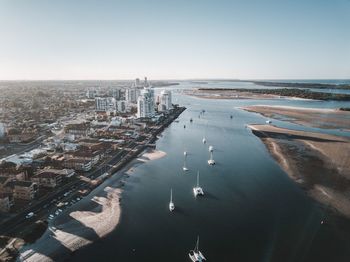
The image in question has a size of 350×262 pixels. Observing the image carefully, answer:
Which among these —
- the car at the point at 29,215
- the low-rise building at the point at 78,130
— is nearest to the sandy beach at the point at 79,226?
the car at the point at 29,215

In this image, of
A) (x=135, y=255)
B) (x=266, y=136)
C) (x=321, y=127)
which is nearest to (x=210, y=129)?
(x=266, y=136)

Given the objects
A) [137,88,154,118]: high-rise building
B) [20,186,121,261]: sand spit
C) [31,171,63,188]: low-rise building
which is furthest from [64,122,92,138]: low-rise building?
[20,186,121,261]: sand spit

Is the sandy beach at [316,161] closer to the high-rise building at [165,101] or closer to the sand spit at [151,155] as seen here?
the sand spit at [151,155]

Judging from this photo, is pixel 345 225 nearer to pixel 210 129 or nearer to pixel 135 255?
pixel 135 255

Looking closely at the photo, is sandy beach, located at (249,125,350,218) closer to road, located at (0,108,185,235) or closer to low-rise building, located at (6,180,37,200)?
road, located at (0,108,185,235)

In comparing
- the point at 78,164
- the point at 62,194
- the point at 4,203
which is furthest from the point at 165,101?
the point at 4,203

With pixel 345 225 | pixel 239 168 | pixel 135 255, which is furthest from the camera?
pixel 239 168
